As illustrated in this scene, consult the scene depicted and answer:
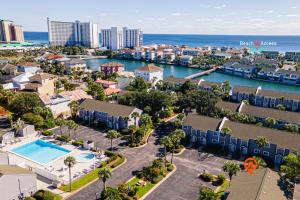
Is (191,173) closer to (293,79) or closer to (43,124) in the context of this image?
(43,124)

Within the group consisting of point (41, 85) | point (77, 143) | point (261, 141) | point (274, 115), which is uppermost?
point (41, 85)

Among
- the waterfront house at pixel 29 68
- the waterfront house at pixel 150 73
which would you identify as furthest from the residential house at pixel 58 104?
the waterfront house at pixel 29 68

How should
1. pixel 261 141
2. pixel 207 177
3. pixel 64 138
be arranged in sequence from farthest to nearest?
pixel 64 138, pixel 261 141, pixel 207 177

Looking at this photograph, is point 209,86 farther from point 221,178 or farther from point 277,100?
point 221,178

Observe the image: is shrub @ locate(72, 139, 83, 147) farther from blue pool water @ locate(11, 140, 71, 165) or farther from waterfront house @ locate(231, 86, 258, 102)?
waterfront house @ locate(231, 86, 258, 102)

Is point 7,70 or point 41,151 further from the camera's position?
point 7,70

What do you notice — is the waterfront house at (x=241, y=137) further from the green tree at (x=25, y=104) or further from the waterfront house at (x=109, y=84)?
the waterfront house at (x=109, y=84)

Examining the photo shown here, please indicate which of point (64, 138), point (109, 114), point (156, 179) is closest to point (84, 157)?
point (64, 138)
